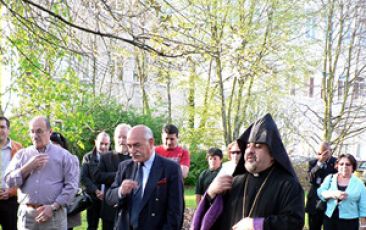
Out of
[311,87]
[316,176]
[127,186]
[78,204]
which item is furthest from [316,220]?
[311,87]

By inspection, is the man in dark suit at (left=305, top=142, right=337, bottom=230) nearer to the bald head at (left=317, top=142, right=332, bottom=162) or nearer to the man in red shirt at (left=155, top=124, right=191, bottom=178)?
the bald head at (left=317, top=142, right=332, bottom=162)

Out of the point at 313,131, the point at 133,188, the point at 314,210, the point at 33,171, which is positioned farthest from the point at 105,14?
the point at 313,131

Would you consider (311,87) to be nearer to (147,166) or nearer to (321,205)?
(321,205)

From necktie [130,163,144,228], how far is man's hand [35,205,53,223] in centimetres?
141

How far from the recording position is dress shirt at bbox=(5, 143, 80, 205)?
725 cm

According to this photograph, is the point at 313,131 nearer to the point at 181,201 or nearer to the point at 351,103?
the point at 351,103

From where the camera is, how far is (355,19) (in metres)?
24.5

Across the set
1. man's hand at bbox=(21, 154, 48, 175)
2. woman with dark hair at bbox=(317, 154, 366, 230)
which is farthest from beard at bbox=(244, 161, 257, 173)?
woman with dark hair at bbox=(317, 154, 366, 230)

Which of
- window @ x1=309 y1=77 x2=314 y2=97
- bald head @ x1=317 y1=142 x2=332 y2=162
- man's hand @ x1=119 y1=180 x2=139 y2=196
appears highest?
window @ x1=309 y1=77 x2=314 y2=97

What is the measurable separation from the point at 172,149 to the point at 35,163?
257cm

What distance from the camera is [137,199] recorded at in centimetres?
624

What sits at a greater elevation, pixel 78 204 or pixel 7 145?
pixel 7 145

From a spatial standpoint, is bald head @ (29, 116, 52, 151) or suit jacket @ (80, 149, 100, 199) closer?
bald head @ (29, 116, 52, 151)

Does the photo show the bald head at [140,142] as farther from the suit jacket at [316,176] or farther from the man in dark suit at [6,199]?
the suit jacket at [316,176]
